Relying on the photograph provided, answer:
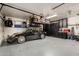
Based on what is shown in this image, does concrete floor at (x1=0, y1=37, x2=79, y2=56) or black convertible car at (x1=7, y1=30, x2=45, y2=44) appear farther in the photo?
black convertible car at (x1=7, y1=30, x2=45, y2=44)

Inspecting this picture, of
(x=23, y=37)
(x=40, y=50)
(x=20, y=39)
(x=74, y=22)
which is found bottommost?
(x=40, y=50)

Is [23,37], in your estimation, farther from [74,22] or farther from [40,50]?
[74,22]

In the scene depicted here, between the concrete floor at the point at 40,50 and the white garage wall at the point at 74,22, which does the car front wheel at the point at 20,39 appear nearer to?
the concrete floor at the point at 40,50

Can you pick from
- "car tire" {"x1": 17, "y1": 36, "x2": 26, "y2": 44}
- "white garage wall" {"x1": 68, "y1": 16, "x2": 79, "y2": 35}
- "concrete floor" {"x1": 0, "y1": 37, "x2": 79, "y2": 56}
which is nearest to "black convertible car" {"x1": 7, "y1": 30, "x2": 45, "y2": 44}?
"car tire" {"x1": 17, "y1": 36, "x2": 26, "y2": 44}

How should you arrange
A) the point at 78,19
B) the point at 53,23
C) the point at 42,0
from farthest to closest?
the point at 53,23, the point at 78,19, the point at 42,0

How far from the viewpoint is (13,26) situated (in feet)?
27.6

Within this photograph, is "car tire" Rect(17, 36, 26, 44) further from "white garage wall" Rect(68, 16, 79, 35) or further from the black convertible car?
"white garage wall" Rect(68, 16, 79, 35)

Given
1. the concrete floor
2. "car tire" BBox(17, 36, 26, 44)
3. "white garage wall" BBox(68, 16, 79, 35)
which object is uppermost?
"white garage wall" BBox(68, 16, 79, 35)

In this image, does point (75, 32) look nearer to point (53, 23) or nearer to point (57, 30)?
point (57, 30)

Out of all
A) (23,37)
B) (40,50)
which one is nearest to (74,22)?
(23,37)

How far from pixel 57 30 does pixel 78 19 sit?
3.67 meters

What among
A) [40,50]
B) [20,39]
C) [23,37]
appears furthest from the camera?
[23,37]

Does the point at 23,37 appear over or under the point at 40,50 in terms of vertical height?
over

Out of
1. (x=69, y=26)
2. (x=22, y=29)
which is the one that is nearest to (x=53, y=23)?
(x=69, y=26)
